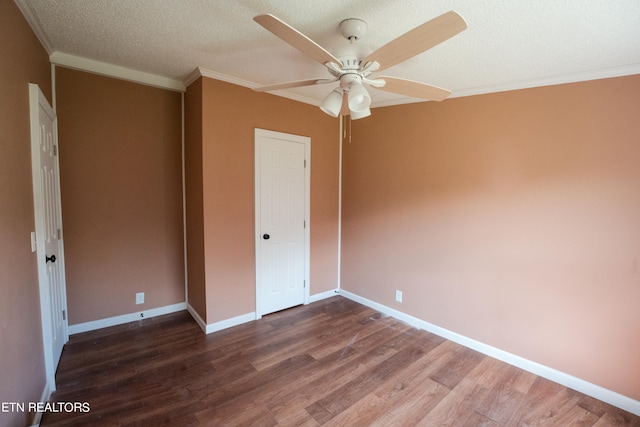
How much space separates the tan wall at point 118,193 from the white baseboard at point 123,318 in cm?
4

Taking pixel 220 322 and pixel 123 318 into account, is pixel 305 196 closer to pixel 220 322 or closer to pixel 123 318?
pixel 220 322

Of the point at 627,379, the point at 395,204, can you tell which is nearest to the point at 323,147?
the point at 395,204

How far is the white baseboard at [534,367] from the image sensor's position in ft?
6.72

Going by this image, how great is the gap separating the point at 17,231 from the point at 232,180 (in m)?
1.60

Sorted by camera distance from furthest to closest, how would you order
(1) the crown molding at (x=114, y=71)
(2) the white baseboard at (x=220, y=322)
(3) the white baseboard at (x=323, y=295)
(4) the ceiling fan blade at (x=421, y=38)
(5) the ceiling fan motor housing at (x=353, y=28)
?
(3) the white baseboard at (x=323, y=295), (2) the white baseboard at (x=220, y=322), (1) the crown molding at (x=114, y=71), (5) the ceiling fan motor housing at (x=353, y=28), (4) the ceiling fan blade at (x=421, y=38)

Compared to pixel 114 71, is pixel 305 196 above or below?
below

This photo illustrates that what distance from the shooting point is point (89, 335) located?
9.04ft

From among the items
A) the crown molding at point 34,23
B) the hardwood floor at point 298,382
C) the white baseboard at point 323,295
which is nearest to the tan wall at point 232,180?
the hardwood floor at point 298,382

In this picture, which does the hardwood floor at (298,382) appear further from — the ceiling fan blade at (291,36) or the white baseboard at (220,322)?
the ceiling fan blade at (291,36)

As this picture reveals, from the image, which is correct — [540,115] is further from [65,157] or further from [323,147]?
[65,157]

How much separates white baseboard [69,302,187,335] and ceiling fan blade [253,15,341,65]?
3.06 m

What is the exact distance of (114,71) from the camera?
260cm

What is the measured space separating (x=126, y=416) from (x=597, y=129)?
3.78 metres

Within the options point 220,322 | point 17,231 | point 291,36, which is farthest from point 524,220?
point 17,231
